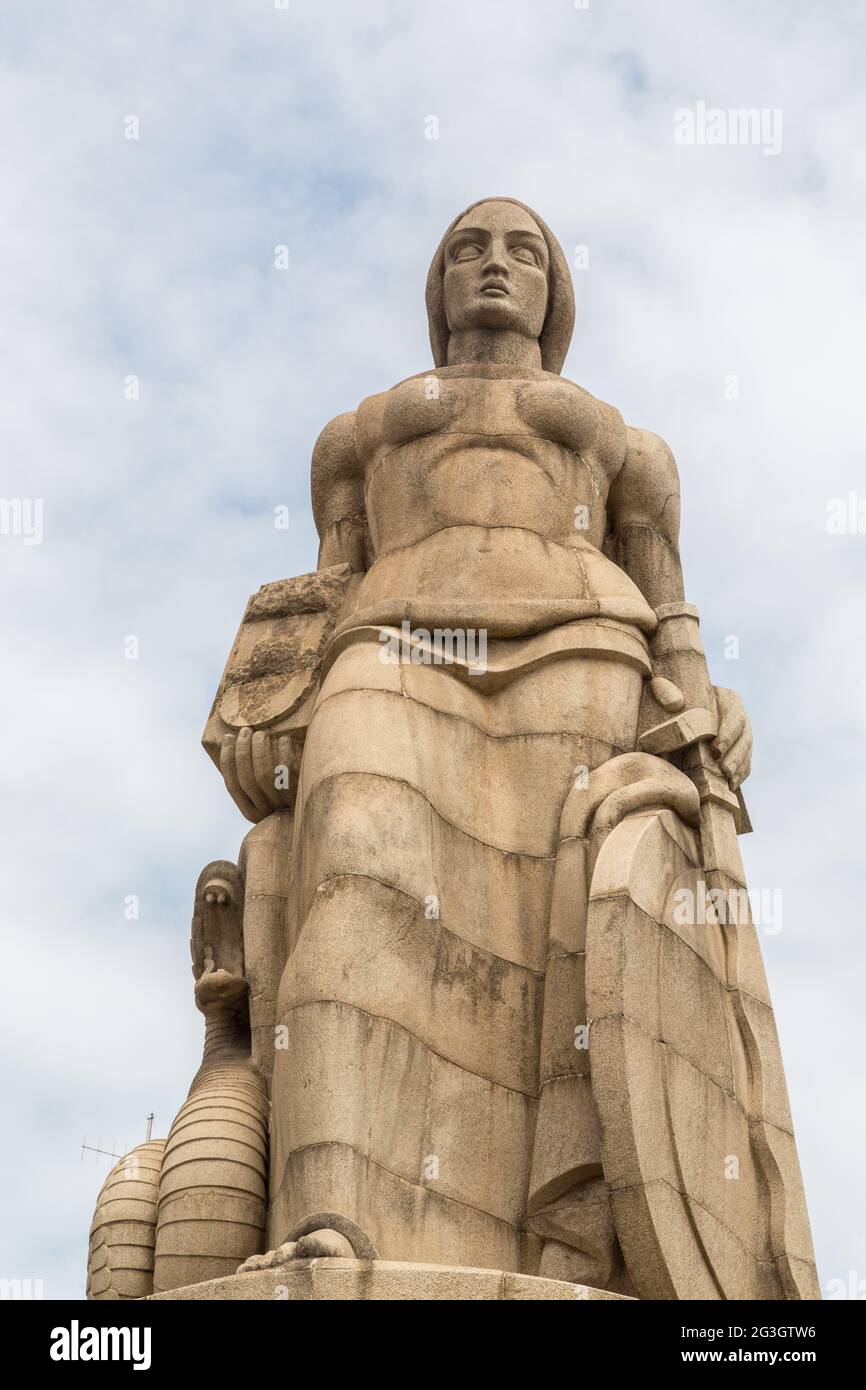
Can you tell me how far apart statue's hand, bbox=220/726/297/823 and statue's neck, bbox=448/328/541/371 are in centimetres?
272

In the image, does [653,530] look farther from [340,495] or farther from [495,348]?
[340,495]

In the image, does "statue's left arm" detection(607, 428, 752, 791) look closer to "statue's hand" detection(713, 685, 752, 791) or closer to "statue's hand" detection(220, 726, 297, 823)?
"statue's hand" detection(713, 685, 752, 791)

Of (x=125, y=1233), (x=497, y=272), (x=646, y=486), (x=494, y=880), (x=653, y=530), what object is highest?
(x=497, y=272)

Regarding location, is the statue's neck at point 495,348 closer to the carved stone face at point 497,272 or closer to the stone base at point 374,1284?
the carved stone face at point 497,272

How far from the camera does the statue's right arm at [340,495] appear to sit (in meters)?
14.0

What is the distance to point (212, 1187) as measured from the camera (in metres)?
11.1

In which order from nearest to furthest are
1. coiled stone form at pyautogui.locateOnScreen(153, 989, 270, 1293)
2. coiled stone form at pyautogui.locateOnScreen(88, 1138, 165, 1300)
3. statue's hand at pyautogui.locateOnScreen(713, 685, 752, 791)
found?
coiled stone form at pyautogui.locateOnScreen(153, 989, 270, 1293), coiled stone form at pyautogui.locateOnScreen(88, 1138, 165, 1300), statue's hand at pyautogui.locateOnScreen(713, 685, 752, 791)

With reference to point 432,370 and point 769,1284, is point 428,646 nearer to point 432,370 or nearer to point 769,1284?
point 432,370

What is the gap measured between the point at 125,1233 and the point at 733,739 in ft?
14.1

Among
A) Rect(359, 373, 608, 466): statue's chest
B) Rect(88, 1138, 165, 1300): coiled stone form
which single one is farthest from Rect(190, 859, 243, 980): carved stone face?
Rect(359, 373, 608, 466): statue's chest

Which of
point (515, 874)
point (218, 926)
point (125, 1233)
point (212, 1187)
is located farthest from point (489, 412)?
point (125, 1233)

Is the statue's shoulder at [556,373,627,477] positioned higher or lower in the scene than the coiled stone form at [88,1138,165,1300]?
higher

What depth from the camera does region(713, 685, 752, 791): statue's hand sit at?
1262 cm

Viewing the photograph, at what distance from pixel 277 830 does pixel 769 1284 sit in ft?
12.1
